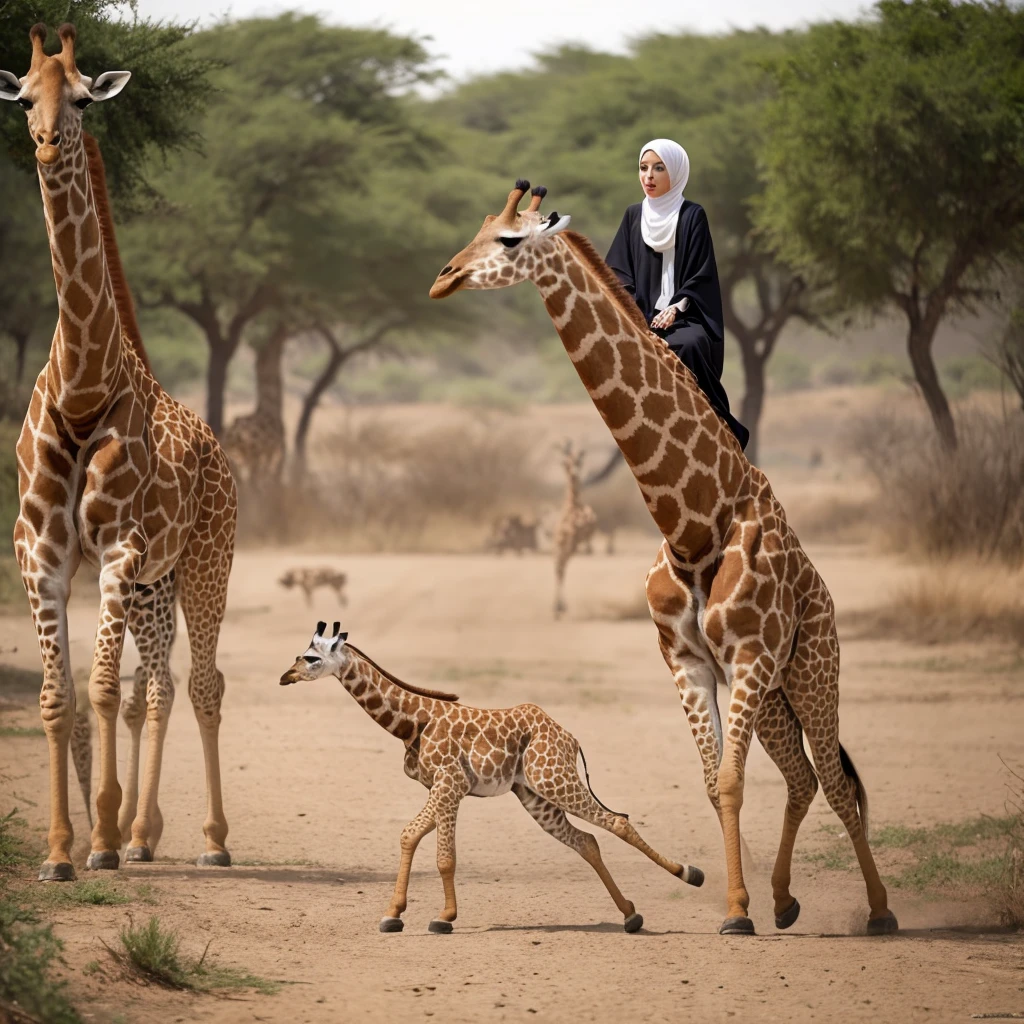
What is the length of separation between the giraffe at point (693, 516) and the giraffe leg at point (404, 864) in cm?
112

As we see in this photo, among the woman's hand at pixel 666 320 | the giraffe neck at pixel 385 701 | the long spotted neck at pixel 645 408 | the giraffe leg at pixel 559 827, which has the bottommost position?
the giraffe leg at pixel 559 827

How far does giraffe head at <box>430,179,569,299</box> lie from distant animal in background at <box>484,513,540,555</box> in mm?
18224

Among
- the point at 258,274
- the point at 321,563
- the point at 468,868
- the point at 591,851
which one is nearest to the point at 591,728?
the point at 468,868

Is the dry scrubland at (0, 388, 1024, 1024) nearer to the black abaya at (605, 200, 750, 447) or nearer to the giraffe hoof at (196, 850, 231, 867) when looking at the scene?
the giraffe hoof at (196, 850, 231, 867)

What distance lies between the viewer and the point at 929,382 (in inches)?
720

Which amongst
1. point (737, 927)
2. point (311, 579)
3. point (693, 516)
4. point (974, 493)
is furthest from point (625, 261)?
point (311, 579)

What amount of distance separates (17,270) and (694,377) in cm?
1922

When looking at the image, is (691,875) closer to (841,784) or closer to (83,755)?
(841,784)

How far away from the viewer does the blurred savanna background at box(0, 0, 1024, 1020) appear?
11750mm

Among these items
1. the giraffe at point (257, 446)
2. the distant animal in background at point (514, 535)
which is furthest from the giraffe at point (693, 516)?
the giraffe at point (257, 446)

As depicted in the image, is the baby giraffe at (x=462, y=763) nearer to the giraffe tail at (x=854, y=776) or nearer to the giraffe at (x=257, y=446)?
the giraffe tail at (x=854, y=776)

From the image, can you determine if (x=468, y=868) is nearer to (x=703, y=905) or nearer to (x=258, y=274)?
(x=703, y=905)

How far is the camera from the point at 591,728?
12.1 metres

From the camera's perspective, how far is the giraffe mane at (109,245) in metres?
7.27
